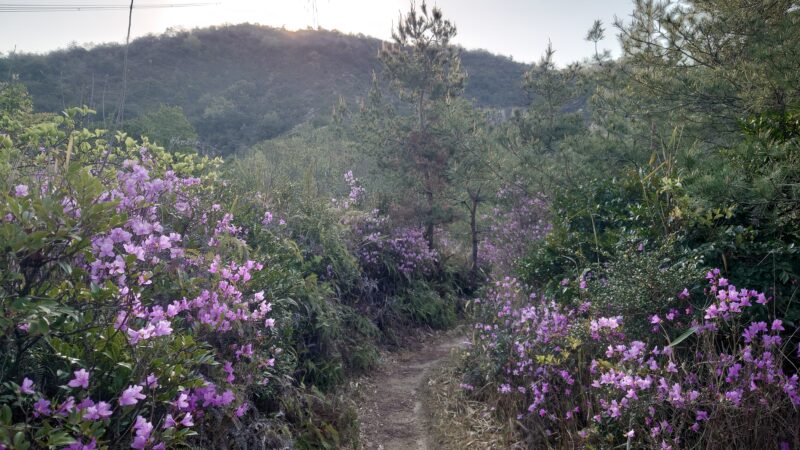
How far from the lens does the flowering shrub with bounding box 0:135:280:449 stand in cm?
216

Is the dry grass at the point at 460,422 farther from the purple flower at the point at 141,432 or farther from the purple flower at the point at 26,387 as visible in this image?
the purple flower at the point at 26,387

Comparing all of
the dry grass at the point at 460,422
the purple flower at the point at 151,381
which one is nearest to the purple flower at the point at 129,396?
the purple flower at the point at 151,381

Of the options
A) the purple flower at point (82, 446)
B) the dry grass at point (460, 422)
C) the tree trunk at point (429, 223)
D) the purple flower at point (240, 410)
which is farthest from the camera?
the tree trunk at point (429, 223)

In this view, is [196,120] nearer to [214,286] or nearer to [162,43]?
[162,43]

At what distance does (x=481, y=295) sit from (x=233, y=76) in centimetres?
3096

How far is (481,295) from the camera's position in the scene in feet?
30.4

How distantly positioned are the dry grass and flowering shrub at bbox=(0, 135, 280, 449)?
6.87ft

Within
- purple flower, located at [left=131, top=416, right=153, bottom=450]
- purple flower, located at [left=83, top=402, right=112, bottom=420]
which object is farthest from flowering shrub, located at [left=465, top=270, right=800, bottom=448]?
purple flower, located at [left=83, top=402, right=112, bottom=420]

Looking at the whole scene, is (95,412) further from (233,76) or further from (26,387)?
(233,76)

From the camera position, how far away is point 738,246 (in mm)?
3773

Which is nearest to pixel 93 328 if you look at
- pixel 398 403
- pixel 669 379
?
pixel 669 379

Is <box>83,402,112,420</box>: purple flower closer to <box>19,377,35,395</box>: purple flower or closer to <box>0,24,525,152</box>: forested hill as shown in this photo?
<box>19,377,35,395</box>: purple flower

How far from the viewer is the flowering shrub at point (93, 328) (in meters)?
2.16

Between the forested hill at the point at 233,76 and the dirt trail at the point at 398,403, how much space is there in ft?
69.0
